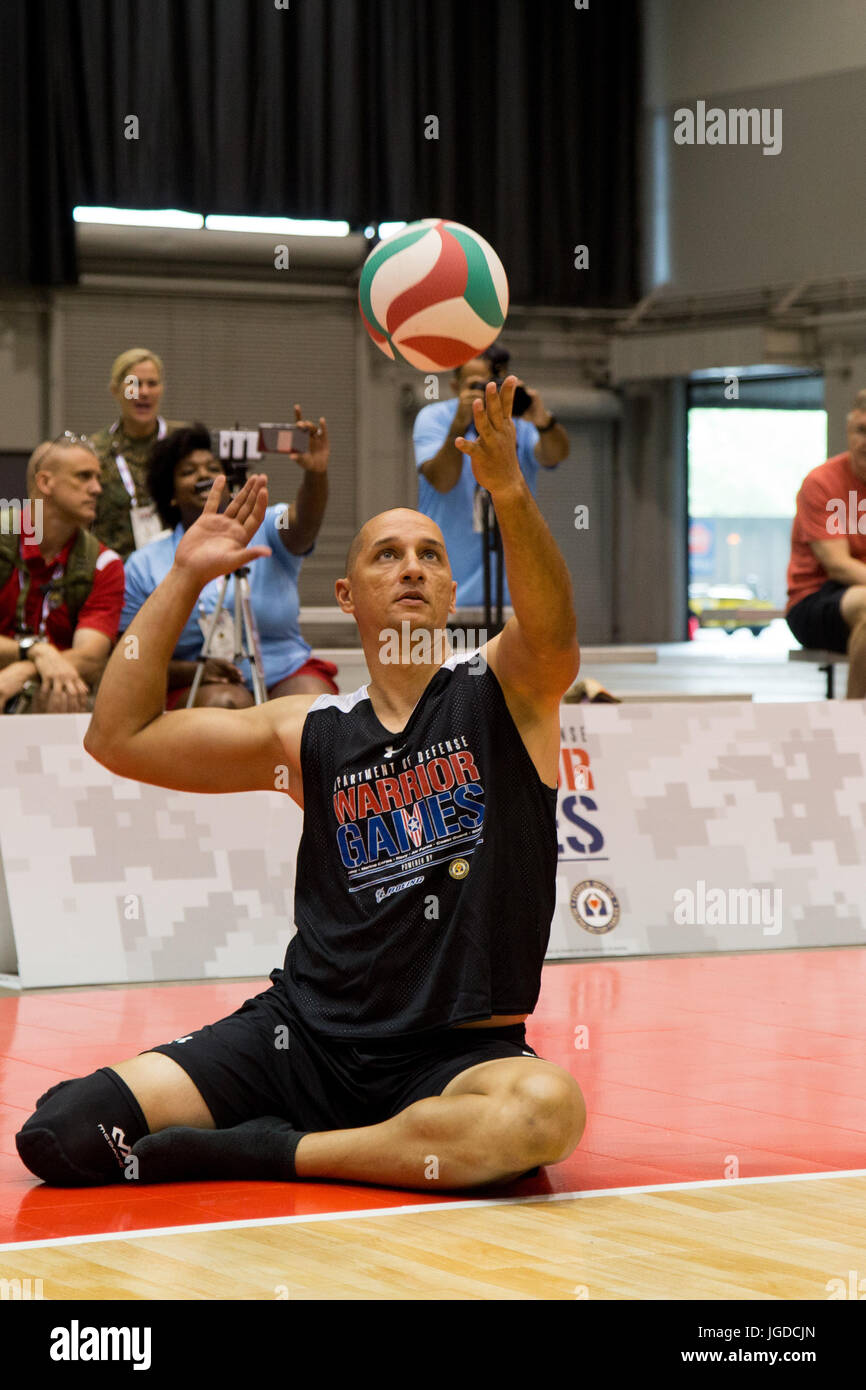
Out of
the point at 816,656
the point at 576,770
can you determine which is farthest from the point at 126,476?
the point at 816,656

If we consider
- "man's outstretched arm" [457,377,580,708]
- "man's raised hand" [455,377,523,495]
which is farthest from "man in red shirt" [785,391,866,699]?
"man's raised hand" [455,377,523,495]

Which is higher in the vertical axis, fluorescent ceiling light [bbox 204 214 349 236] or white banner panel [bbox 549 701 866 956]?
fluorescent ceiling light [bbox 204 214 349 236]

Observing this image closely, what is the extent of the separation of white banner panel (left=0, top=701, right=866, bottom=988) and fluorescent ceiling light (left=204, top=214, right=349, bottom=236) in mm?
12010

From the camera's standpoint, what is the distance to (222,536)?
3.21 meters

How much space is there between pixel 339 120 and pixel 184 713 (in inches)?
576

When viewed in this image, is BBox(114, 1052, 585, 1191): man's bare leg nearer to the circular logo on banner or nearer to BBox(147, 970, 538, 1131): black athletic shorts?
BBox(147, 970, 538, 1131): black athletic shorts

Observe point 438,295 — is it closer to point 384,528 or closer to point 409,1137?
point 384,528

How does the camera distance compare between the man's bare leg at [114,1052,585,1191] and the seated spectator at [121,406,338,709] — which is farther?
the seated spectator at [121,406,338,709]

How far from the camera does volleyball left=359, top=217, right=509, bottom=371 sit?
4578mm

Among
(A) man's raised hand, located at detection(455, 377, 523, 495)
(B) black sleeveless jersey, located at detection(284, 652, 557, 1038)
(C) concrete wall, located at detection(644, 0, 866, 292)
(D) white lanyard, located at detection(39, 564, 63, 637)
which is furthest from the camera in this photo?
(C) concrete wall, located at detection(644, 0, 866, 292)

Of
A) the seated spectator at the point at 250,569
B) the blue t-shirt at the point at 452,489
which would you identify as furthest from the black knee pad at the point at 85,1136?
the blue t-shirt at the point at 452,489

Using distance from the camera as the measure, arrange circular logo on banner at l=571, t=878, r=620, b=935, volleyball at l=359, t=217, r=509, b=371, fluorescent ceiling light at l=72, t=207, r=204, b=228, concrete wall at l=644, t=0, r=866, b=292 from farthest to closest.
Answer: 1. concrete wall at l=644, t=0, r=866, b=292
2. fluorescent ceiling light at l=72, t=207, r=204, b=228
3. circular logo on banner at l=571, t=878, r=620, b=935
4. volleyball at l=359, t=217, r=509, b=371

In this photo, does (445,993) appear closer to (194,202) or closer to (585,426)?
(194,202)
